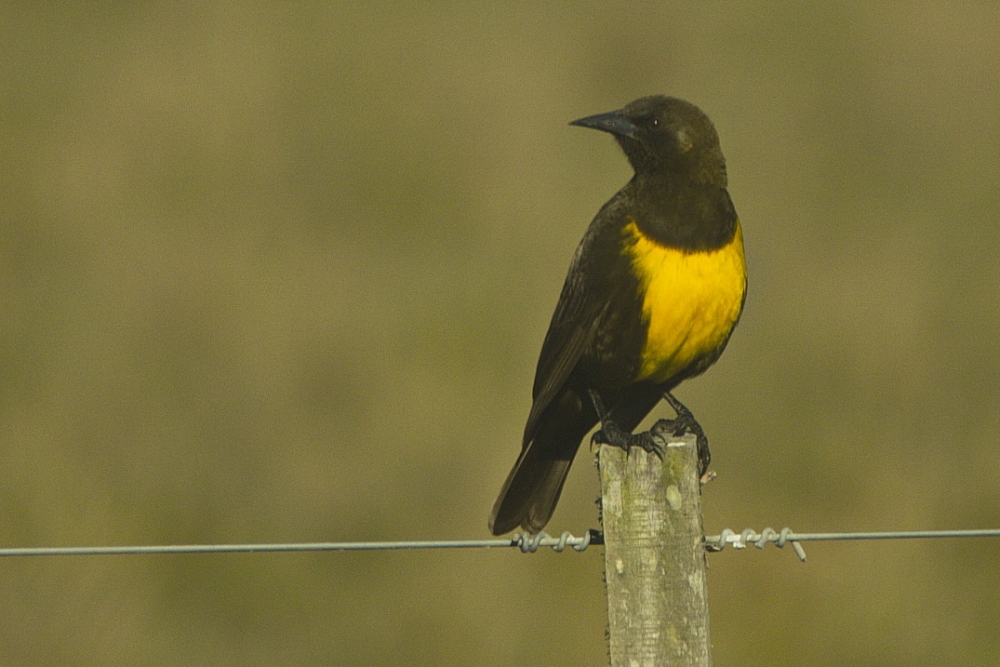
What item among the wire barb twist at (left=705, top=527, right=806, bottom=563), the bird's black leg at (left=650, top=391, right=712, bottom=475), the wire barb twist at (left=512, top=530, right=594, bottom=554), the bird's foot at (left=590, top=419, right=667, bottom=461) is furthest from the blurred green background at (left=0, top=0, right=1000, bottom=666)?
the wire barb twist at (left=705, top=527, right=806, bottom=563)

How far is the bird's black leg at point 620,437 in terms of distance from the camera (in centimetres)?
306

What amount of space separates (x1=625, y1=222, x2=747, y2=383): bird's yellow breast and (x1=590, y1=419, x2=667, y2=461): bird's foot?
29 centimetres

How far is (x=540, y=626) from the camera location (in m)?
6.09

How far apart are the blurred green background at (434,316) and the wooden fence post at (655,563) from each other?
3192 millimetres

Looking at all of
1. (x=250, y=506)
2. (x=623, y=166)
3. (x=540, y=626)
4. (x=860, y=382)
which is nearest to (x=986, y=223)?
(x=860, y=382)

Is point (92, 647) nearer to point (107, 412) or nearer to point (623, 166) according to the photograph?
point (107, 412)

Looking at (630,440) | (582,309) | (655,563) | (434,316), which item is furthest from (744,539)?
(434,316)

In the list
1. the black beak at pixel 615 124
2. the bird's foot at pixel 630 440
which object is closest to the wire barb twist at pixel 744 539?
the bird's foot at pixel 630 440

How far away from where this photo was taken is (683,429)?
409cm

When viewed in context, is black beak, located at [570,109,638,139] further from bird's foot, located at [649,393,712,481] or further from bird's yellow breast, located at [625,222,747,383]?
bird's foot, located at [649,393,712,481]

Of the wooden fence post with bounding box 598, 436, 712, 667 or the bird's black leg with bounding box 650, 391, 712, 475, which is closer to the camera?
the wooden fence post with bounding box 598, 436, 712, 667

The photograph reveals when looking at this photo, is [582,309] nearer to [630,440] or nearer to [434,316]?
[630,440]

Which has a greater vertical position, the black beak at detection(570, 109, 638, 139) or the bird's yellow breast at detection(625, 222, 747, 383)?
the black beak at detection(570, 109, 638, 139)

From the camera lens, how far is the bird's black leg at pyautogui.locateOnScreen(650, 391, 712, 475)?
3923mm
